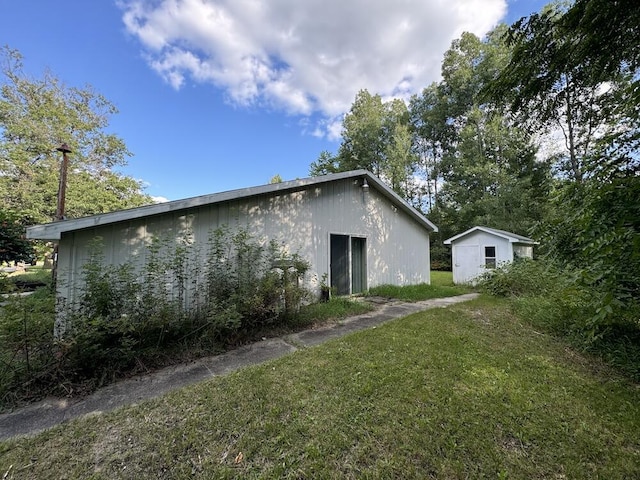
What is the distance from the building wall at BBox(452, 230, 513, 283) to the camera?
34.6ft

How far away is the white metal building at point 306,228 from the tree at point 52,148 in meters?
13.3

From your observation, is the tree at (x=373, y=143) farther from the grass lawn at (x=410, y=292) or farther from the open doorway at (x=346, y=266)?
the open doorway at (x=346, y=266)

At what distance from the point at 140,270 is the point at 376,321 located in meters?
4.29

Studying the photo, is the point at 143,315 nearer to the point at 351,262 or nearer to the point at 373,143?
the point at 351,262

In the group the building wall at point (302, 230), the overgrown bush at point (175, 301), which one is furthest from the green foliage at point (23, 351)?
the building wall at point (302, 230)

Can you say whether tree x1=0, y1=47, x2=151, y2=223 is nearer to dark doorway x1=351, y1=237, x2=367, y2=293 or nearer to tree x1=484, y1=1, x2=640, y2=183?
dark doorway x1=351, y1=237, x2=367, y2=293

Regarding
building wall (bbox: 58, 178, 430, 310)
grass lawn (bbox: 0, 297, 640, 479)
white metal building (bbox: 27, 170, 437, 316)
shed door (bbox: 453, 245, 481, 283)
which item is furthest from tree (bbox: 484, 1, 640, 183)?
shed door (bbox: 453, 245, 481, 283)

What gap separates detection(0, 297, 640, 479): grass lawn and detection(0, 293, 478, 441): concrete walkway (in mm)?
207

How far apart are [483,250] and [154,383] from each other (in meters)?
12.3

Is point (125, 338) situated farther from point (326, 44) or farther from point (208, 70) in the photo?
point (326, 44)

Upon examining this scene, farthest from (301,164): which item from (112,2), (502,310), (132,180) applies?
(502,310)

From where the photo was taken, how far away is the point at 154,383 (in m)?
2.84

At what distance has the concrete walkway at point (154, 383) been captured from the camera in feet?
7.32

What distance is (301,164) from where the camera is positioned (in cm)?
2445
